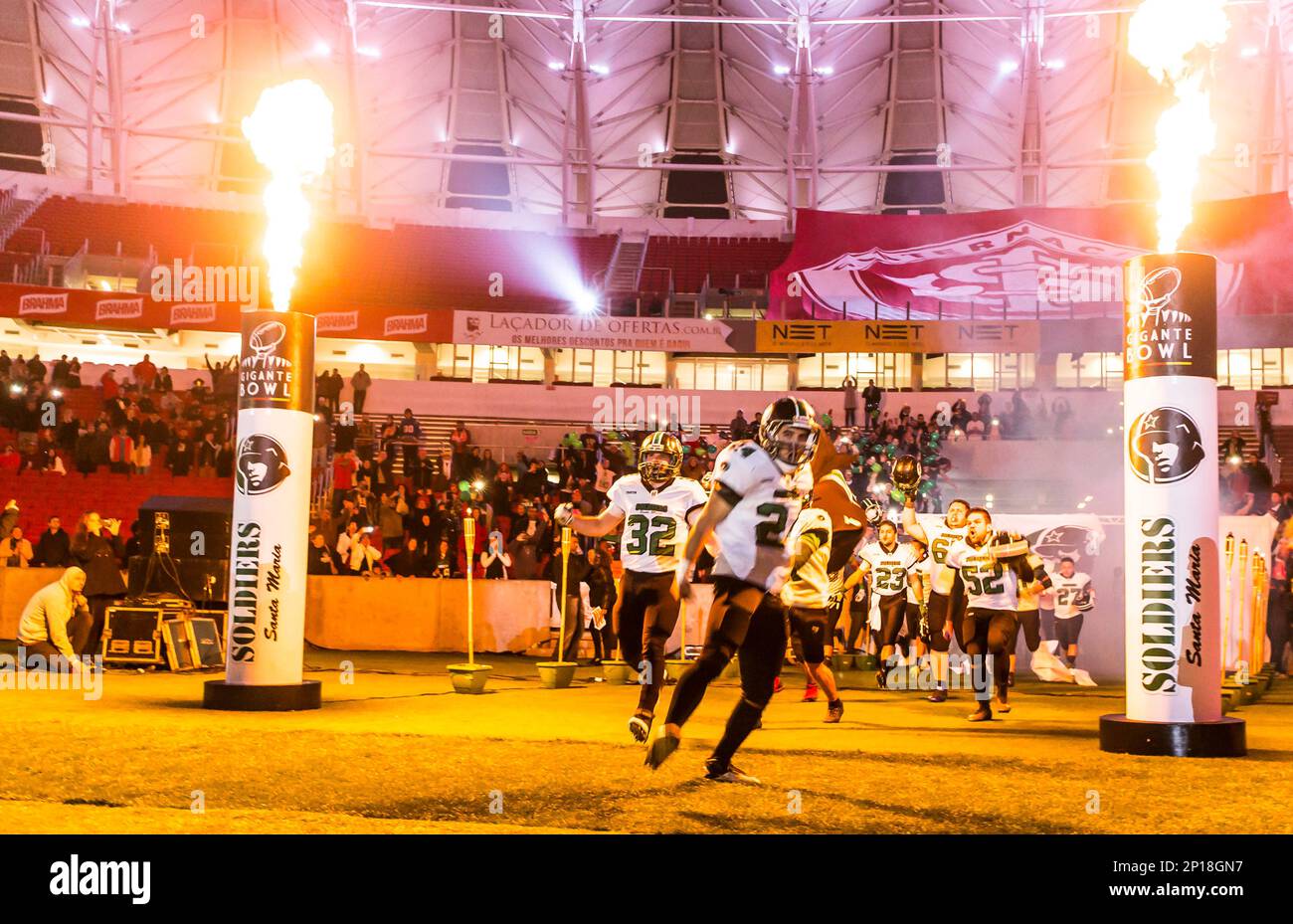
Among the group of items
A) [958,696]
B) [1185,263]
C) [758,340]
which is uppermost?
[758,340]

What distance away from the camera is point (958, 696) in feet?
47.5

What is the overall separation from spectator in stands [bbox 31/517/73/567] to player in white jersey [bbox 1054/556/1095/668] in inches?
605

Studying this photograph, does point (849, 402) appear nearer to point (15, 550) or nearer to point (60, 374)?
point (60, 374)

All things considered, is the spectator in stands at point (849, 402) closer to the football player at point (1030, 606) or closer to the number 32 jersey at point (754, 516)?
the football player at point (1030, 606)

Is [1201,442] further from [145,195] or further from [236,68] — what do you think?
[236,68]

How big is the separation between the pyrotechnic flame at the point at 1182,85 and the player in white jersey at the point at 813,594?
3374 millimetres

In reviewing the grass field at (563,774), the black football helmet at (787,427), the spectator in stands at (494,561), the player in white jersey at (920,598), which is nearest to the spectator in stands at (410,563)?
the spectator in stands at (494,561)

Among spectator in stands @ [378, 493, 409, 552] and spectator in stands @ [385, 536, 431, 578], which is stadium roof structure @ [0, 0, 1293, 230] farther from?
spectator in stands @ [385, 536, 431, 578]

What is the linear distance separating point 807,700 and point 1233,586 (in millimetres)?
7632

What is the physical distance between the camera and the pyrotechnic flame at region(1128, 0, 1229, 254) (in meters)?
9.13

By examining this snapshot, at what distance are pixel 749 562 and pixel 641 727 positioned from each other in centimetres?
215

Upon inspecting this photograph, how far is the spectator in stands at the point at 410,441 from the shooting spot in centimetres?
2639
